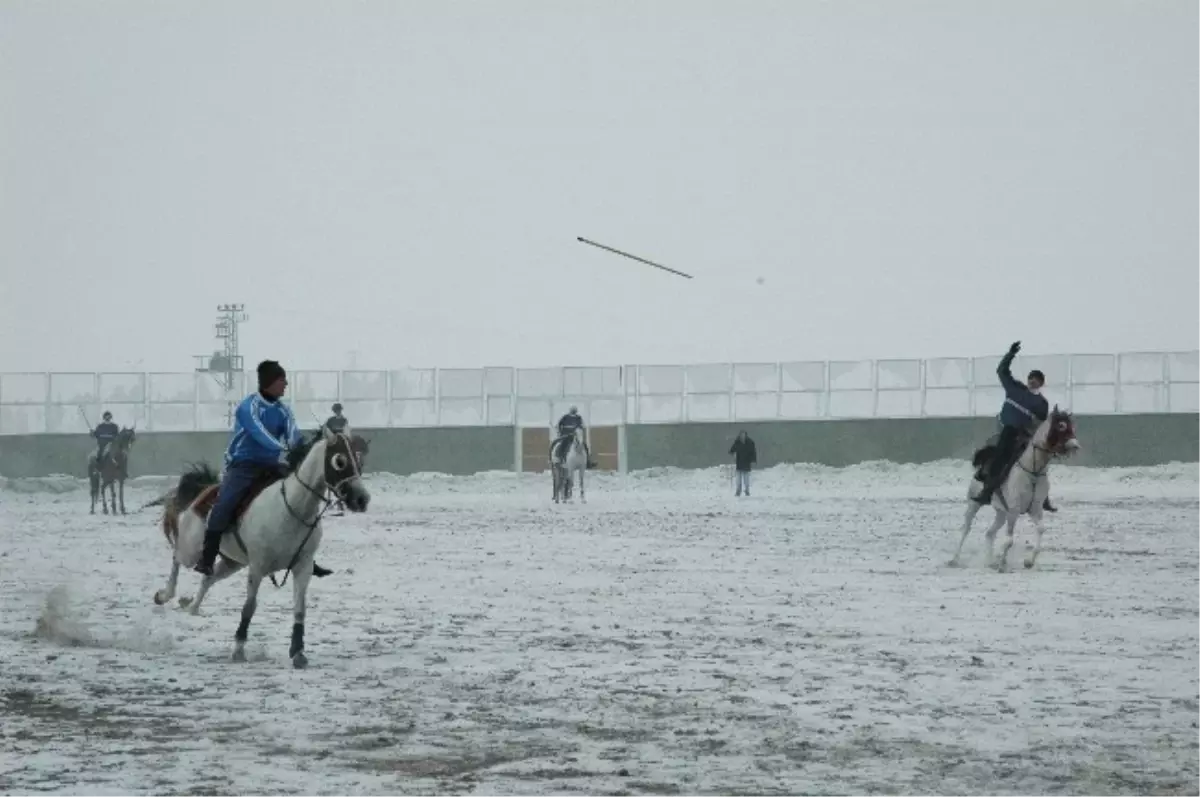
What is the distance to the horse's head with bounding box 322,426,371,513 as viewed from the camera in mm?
13367

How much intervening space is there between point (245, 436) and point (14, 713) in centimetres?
347

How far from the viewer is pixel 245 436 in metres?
14.1

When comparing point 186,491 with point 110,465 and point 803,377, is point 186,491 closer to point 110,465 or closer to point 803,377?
point 110,465

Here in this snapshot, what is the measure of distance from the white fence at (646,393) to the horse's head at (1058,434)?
41111 mm

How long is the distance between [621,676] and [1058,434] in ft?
33.6

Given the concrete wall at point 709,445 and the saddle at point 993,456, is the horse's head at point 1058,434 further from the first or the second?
the concrete wall at point 709,445

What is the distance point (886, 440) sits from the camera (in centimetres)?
6231

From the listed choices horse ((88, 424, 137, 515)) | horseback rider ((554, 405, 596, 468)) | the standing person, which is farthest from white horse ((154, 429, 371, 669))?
the standing person

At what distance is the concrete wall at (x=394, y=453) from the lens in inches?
2576

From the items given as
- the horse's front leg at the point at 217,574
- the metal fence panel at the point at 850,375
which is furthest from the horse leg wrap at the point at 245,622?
the metal fence panel at the point at 850,375

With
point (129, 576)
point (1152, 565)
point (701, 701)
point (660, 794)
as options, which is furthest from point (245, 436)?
point (1152, 565)

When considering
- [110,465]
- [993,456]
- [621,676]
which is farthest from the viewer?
[110,465]

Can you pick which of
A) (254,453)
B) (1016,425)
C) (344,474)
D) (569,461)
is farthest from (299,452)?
(569,461)

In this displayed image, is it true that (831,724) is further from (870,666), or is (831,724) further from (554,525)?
(554,525)
